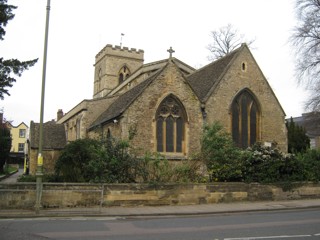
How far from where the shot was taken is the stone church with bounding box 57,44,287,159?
22.9 m

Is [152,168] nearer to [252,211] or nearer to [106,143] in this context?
[106,143]

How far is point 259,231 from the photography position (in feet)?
31.8

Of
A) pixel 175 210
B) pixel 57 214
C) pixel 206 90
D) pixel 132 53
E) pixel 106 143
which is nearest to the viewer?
pixel 57 214

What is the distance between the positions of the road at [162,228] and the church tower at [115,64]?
48.7 metres

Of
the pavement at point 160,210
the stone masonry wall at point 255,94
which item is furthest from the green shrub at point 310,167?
the stone masonry wall at point 255,94

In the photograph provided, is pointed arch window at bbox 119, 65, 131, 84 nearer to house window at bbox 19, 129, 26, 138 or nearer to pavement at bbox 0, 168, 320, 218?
pavement at bbox 0, 168, 320, 218

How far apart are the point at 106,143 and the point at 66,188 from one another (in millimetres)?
3218

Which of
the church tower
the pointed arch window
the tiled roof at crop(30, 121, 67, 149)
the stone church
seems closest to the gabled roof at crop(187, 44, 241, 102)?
the stone church

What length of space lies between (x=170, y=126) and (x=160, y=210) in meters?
9.87

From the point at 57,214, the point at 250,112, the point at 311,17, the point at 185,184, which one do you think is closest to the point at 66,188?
the point at 57,214

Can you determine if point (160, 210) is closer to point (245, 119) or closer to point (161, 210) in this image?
point (161, 210)

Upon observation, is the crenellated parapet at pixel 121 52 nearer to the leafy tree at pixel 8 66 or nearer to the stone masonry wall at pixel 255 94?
the stone masonry wall at pixel 255 94

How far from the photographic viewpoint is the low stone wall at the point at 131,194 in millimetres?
14102

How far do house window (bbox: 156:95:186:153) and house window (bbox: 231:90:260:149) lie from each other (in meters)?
4.08
